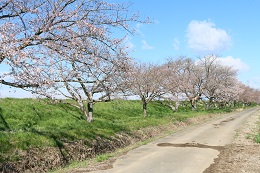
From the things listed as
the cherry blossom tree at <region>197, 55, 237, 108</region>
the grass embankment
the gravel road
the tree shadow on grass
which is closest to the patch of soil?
the gravel road

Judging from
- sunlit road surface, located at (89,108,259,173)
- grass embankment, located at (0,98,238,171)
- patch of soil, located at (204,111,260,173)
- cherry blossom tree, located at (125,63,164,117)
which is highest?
cherry blossom tree, located at (125,63,164,117)

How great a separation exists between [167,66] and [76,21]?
38344 mm

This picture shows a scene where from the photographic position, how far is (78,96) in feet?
66.5

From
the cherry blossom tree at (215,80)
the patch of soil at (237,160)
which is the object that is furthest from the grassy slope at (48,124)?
the cherry blossom tree at (215,80)

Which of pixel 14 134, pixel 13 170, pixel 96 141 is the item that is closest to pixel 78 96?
pixel 96 141

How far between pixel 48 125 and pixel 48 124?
0.49m

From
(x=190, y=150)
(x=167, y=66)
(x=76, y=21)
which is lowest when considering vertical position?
(x=190, y=150)

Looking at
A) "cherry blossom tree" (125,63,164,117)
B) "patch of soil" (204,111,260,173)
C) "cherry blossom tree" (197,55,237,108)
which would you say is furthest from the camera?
"cherry blossom tree" (197,55,237,108)

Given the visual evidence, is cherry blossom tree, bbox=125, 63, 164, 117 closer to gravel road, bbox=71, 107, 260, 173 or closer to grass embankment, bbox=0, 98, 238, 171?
grass embankment, bbox=0, 98, 238, 171

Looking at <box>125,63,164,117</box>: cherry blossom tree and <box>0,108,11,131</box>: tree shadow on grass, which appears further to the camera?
<box>125,63,164,117</box>: cherry blossom tree

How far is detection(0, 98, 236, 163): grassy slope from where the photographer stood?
459 inches

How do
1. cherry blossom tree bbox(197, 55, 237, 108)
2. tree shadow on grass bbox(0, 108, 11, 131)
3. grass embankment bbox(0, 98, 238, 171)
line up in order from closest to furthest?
grass embankment bbox(0, 98, 238, 171)
tree shadow on grass bbox(0, 108, 11, 131)
cherry blossom tree bbox(197, 55, 237, 108)

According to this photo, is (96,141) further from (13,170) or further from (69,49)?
(69,49)

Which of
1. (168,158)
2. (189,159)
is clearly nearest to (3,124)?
(168,158)
